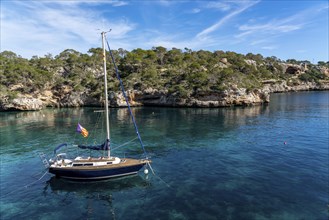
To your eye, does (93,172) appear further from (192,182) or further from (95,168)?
(192,182)

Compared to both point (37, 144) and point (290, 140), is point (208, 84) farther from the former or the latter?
point (37, 144)

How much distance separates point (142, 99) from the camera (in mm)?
100812

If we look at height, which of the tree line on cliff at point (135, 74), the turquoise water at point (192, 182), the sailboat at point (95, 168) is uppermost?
the tree line on cliff at point (135, 74)

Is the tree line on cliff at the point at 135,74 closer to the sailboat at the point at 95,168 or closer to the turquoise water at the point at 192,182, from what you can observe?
the turquoise water at the point at 192,182

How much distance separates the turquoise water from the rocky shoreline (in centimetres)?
4329

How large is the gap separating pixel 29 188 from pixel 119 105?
7241 centimetres

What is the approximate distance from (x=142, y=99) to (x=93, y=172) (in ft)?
247

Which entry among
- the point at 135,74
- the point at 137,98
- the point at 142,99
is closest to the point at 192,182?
the point at 142,99

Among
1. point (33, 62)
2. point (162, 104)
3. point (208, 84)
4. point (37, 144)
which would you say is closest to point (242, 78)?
point (208, 84)

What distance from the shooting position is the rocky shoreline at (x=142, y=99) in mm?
90312

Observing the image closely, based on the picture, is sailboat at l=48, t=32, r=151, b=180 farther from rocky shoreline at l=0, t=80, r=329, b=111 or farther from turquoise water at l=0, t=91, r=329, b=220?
rocky shoreline at l=0, t=80, r=329, b=111

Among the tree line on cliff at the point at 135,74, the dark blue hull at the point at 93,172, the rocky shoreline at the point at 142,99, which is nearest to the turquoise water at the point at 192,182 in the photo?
the dark blue hull at the point at 93,172

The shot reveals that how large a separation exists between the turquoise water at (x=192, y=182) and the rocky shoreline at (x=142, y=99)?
4329 cm

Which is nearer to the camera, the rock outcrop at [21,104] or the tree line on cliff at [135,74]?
the rock outcrop at [21,104]
